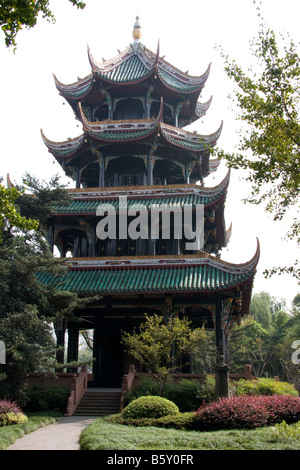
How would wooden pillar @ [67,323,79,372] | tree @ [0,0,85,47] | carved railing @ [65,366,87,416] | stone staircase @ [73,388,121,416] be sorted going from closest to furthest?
tree @ [0,0,85,47]
carved railing @ [65,366,87,416]
stone staircase @ [73,388,121,416]
wooden pillar @ [67,323,79,372]

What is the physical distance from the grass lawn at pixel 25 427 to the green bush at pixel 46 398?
2.37ft

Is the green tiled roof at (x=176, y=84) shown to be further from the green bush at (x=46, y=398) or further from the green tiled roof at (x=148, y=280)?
the green bush at (x=46, y=398)

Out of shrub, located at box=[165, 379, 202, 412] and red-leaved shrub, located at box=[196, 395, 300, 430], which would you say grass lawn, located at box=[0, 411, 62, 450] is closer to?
shrub, located at box=[165, 379, 202, 412]

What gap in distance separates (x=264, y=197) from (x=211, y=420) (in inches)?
249

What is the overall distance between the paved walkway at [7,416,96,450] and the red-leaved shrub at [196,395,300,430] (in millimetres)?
3502

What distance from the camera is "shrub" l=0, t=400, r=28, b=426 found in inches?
525

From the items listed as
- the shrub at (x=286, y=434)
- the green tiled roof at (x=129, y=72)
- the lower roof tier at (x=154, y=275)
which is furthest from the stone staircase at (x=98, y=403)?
the green tiled roof at (x=129, y=72)

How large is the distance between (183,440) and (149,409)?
4193mm

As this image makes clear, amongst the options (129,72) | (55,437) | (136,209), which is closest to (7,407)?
(55,437)

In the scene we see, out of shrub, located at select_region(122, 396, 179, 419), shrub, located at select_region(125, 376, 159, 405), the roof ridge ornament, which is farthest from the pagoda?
shrub, located at select_region(122, 396, 179, 419)

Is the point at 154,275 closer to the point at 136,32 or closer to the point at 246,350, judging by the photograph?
the point at 136,32

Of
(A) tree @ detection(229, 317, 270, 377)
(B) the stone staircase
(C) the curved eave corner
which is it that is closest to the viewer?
(B) the stone staircase

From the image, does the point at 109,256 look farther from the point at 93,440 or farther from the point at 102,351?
the point at 93,440
